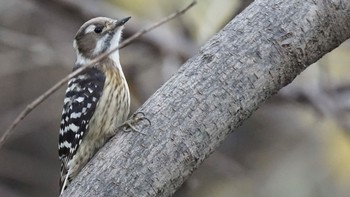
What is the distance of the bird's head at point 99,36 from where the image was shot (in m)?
4.72

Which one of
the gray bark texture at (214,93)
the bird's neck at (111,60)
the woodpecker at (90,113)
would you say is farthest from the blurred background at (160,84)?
the gray bark texture at (214,93)

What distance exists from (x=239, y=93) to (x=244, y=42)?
22 cm

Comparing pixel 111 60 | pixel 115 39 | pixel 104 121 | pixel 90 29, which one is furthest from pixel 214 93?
pixel 90 29

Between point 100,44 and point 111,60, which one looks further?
Result: point 100,44

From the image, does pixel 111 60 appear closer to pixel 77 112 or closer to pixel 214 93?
pixel 77 112

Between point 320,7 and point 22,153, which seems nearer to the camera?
point 320,7


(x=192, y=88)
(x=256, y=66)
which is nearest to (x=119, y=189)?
(x=192, y=88)

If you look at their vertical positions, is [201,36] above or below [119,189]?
above

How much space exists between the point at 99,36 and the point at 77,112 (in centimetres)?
62

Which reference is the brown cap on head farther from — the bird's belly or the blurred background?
the blurred background

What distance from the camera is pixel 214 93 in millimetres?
3189

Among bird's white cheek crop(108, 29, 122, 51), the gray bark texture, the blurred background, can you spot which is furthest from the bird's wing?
the blurred background

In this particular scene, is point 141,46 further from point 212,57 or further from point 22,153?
point 212,57

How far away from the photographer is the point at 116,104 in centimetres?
438
